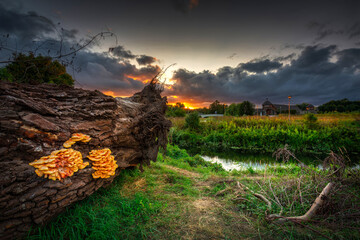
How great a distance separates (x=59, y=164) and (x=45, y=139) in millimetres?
350

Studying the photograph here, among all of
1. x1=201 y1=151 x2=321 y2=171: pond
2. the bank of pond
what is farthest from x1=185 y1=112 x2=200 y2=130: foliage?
x1=201 y1=151 x2=321 y2=171: pond

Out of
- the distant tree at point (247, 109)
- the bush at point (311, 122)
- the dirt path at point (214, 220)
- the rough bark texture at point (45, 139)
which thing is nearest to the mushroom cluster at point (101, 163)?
the rough bark texture at point (45, 139)

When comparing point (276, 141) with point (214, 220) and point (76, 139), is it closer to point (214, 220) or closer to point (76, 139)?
point (214, 220)

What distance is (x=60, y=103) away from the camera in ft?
7.61

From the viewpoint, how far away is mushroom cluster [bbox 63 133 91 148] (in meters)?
2.05

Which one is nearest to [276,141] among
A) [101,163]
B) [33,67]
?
[101,163]

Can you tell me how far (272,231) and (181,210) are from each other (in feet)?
4.33

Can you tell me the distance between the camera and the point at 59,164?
6.19 feet

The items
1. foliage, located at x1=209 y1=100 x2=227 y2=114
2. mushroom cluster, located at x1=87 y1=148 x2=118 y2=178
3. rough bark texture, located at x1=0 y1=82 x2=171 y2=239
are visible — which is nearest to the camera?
rough bark texture, located at x1=0 y1=82 x2=171 y2=239

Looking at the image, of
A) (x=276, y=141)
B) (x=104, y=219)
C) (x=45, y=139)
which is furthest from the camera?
(x=276, y=141)

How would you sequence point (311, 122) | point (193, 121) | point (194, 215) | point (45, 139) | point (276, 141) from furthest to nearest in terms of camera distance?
point (193, 121), point (311, 122), point (276, 141), point (194, 215), point (45, 139)

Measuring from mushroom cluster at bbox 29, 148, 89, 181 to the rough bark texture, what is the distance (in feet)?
0.22

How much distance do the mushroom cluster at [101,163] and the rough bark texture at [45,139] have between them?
0.10 meters

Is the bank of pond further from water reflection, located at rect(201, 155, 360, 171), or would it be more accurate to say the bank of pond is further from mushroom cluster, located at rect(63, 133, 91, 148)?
mushroom cluster, located at rect(63, 133, 91, 148)
